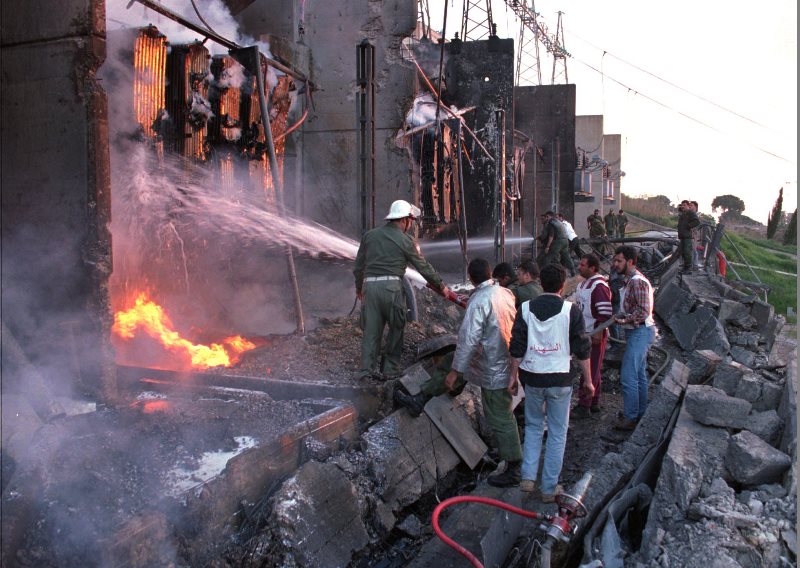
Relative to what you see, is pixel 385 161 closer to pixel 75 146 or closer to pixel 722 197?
pixel 75 146

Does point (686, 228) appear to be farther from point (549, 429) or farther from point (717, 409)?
point (549, 429)

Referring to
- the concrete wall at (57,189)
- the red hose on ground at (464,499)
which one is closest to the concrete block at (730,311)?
the red hose on ground at (464,499)

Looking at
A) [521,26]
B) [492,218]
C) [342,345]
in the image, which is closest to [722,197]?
[521,26]

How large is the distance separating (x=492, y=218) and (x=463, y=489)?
962 centimetres

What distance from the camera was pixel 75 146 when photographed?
17.9 ft

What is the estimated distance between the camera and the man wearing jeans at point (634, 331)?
20.9ft

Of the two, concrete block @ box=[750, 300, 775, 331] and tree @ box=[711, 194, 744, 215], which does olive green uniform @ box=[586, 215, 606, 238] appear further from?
tree @ box=[711, 194, 744, 215]

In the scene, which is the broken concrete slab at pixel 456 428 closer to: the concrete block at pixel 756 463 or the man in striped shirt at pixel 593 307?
the man in striped shirt at pixel 593 307

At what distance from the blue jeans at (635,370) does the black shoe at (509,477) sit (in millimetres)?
1944

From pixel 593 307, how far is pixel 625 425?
1.34 m

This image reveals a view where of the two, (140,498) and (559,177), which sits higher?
(559,177)

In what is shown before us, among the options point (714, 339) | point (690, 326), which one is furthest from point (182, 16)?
point (690, 326)

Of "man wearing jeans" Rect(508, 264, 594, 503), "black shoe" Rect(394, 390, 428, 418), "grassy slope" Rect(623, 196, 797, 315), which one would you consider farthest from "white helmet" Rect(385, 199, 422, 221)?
"grassy slope" Rect(623, 196, 797, 315)

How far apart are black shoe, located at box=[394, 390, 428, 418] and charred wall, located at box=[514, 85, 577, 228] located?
49.1 ft
